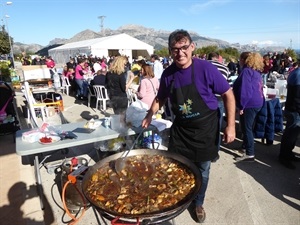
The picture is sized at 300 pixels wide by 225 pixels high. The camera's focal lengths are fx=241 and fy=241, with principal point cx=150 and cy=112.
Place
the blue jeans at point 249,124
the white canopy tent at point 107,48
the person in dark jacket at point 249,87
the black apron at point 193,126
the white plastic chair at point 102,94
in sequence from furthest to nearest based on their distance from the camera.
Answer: the white canopy tent at point 107,48, the white plastic chair at point 102,94, the blue jeans at point 249,124, the person in dark jacket at point 249,87, the black apron at point 193,126

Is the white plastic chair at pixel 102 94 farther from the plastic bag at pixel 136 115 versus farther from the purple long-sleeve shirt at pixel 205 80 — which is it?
the purple long-sleeve shirt at pixel 205 80

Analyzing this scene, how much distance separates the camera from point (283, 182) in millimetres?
3586

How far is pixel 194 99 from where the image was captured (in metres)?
2.26

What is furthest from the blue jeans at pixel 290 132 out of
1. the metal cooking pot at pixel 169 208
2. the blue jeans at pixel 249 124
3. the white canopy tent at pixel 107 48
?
the white canopy tent at pixel 107 48

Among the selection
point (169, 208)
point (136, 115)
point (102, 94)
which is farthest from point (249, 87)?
point (102, 94)

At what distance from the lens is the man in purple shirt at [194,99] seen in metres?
2.22

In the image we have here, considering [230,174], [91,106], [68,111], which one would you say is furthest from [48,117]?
[230,174]

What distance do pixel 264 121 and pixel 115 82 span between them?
3128mm

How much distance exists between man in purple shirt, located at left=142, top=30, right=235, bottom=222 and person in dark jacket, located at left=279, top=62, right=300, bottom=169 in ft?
6.36

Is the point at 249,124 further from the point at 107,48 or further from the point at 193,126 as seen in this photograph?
the point at 107,48

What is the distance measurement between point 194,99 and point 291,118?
8.03 ft

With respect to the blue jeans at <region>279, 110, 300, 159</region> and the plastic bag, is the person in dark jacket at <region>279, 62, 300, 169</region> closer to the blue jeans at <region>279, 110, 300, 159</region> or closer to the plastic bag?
the blue jeans at <region>279, 110, 300, 159</region>

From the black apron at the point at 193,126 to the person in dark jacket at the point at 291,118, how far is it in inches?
76.7

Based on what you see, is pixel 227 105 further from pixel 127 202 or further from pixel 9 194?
pixel 9 194
